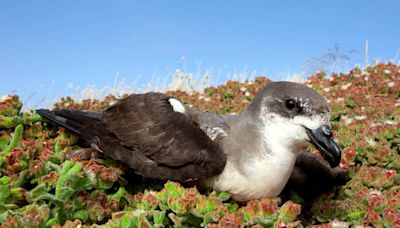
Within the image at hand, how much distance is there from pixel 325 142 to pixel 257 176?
1.44 ft

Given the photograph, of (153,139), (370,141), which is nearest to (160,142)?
(153,139)

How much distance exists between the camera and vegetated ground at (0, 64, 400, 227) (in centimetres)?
236

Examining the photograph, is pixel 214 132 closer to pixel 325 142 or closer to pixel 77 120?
pixel 325 142

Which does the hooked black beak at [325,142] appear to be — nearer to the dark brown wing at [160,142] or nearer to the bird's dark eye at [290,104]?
the bird's dark eye at [290,104]

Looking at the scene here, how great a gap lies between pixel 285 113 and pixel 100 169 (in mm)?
1120

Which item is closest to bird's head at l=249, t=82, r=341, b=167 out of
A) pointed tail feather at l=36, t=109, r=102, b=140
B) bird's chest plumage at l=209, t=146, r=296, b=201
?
bird's chest plumage at l=209, t=146, r=296, b=201

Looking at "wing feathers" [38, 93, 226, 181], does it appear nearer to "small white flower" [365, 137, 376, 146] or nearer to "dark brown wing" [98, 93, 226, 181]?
"dark brown wing" [98, 93, 226, 181]

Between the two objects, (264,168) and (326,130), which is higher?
(326,130)

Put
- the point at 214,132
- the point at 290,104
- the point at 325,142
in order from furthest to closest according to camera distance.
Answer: the point at 214,132 < the point at 290,104 < the point at 325,142

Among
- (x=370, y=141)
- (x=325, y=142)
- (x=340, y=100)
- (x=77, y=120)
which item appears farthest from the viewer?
(x=340, y=100)

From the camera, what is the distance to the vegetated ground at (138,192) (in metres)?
2.36

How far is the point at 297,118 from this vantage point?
8.77 ft

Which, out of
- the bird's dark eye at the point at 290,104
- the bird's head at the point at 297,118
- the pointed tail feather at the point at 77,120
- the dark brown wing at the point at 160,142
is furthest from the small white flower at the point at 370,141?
the pointed tail feather at the point at 77,120

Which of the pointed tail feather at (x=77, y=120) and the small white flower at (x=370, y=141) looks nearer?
the pointed tail feather at (x=77, y=120)
